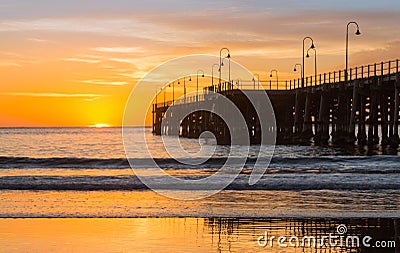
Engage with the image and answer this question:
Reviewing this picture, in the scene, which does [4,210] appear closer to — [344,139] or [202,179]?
[202,179]

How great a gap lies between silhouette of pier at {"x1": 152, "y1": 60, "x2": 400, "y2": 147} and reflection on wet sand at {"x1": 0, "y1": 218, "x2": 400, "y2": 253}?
2646 cm

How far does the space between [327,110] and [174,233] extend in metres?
42.8

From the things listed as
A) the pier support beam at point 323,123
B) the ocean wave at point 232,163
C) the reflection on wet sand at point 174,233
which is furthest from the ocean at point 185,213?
the pier support beam at point 323,123

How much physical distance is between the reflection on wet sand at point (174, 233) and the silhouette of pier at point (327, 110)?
2646 cm

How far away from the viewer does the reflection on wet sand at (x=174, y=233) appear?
37.8ft

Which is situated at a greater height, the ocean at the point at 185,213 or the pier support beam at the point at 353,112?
the pier support beam at the point at 353,112

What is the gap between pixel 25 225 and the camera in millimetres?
13641

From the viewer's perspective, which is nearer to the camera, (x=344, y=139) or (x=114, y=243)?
(x=114, y=243)

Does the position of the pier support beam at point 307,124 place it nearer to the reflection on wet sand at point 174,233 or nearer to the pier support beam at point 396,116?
the pier support beam at point 396,116

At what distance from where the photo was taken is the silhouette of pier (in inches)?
1705

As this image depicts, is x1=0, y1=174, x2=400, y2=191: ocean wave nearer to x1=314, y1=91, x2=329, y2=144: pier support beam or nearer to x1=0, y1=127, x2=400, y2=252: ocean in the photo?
x1=0, y1=127, x2=400, y2=252: ocean

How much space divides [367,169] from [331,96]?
22888 mm

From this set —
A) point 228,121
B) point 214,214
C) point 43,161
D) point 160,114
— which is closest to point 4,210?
point 214,214

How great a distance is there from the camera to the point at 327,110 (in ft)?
178
